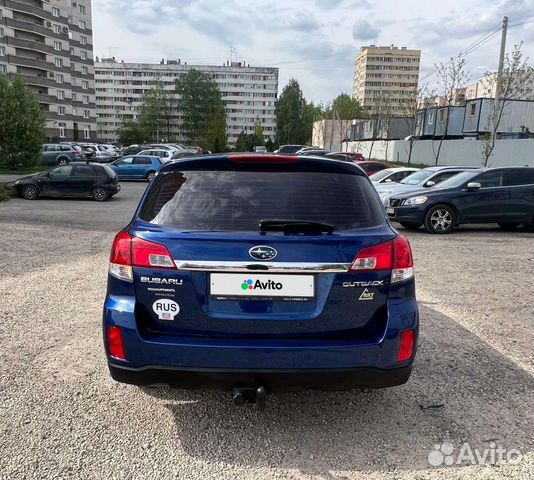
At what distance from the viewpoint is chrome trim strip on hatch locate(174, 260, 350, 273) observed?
246 centimetres

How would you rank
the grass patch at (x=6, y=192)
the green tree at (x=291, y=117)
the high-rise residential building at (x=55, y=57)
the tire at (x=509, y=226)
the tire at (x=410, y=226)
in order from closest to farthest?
1. the tire at (x=410, y=226)
2. the tire at (x=509, y=226)
3. the grass patch at (x=6, y=192)
4. the high-rise residential building at (x=55, y=57)
5. the green tree at (x=291, y=117)

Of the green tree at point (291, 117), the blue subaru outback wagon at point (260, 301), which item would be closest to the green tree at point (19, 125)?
the blue subaru outback wagon at point (260, 301)

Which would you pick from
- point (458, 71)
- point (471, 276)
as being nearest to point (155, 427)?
point (471, 276)

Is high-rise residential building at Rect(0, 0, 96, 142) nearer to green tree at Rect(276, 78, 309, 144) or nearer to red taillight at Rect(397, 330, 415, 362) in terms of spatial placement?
green tree at Rect(276, 78, 309, 144)

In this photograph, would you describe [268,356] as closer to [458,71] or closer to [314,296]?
[314,296]

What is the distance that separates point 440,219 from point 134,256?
377 inches

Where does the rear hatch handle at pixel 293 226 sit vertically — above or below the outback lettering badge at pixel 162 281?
above

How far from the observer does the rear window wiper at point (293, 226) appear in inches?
101

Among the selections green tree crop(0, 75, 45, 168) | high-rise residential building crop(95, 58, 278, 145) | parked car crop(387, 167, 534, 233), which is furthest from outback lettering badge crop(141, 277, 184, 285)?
high-rise residential building crop(95, 58, 278, 145)

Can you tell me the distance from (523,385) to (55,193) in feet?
58.0

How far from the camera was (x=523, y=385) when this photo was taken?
138 inches

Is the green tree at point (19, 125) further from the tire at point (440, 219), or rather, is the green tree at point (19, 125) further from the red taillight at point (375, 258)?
the red taillight at point (375, 258)

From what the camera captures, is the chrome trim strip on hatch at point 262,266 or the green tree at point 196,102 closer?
the chrome trim strip on hatch at point 262,266

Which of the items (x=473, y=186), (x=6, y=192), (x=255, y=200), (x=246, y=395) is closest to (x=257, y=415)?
(x=246, y=395)
